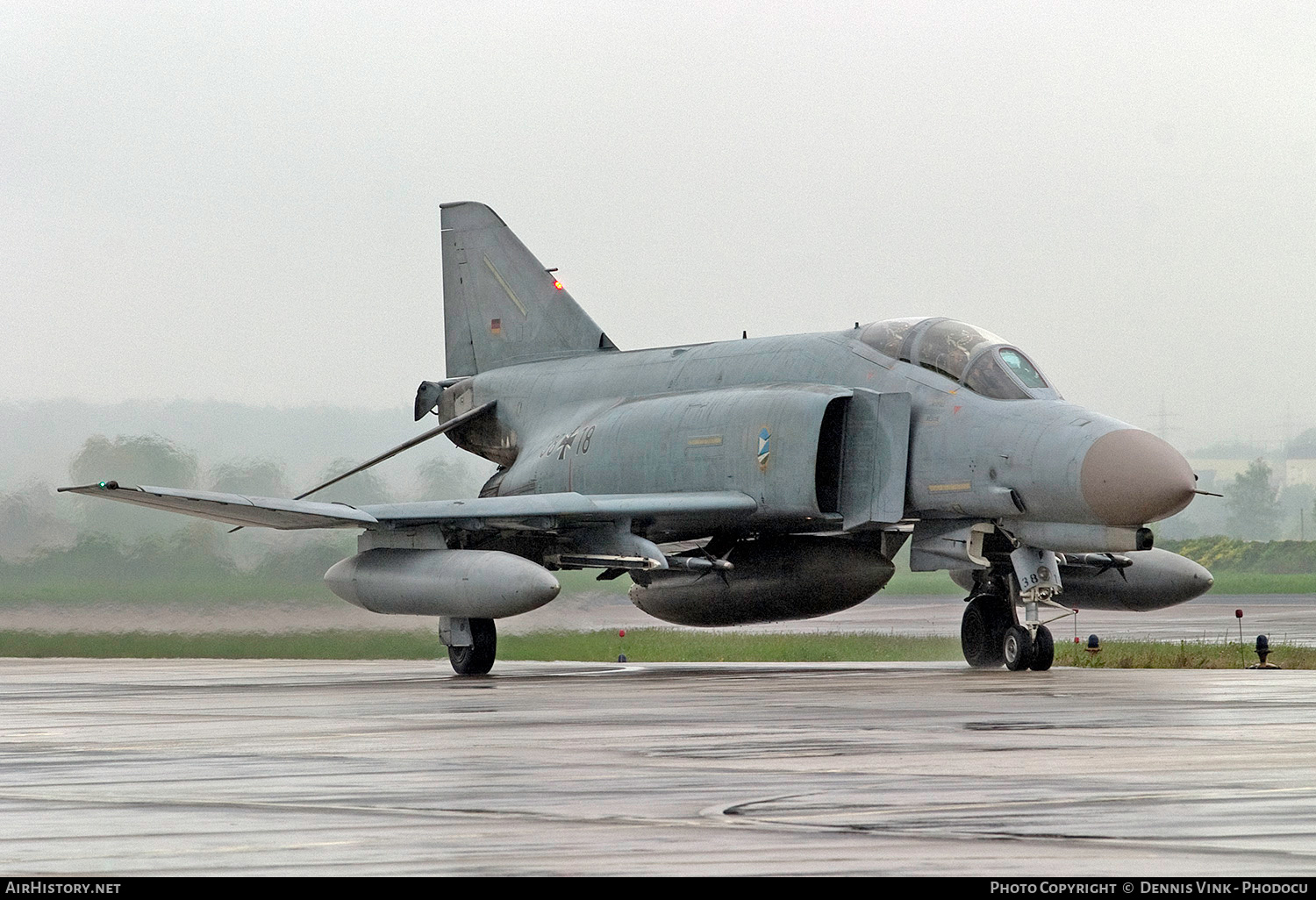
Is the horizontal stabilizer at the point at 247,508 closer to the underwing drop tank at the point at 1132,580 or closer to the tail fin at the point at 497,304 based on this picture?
the tail fin at the point at 497,304

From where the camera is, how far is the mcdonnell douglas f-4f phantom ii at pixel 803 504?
48.9 feet

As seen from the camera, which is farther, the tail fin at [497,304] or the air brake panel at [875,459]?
the tail fin at [497,304]

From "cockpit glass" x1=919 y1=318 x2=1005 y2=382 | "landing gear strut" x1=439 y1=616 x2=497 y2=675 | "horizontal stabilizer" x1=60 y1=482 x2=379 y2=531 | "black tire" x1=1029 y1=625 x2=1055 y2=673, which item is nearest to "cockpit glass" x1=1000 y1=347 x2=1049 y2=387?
"cockpit glass" x1=919 y1=318 x2=1005 y2=382

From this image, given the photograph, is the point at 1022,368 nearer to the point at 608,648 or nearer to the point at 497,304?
the point at 497,304

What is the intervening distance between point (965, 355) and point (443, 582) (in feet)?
16.3

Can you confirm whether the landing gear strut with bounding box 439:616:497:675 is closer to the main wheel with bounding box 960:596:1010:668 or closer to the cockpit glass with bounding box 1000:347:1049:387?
the main wheel with bounding box 960:596:1010:668

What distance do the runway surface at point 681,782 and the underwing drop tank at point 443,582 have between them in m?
2.10

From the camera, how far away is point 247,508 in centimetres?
1639

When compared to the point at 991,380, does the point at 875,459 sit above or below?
below

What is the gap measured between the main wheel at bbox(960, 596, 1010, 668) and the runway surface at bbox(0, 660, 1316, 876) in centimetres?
262

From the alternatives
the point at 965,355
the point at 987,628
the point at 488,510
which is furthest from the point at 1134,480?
the point at 488,510

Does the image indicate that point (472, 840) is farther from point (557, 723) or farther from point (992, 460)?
point (992, 460)

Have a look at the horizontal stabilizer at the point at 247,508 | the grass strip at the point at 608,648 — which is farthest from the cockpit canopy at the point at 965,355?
the horizontal stabilizer at the point at 247,508

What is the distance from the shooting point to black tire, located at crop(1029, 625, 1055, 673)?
15.4 m
